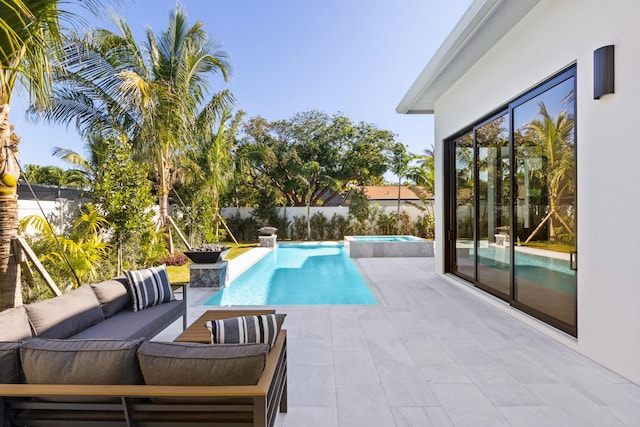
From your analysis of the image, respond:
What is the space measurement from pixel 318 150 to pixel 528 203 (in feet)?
50.2

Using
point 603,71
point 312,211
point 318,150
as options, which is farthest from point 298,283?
point 318,150

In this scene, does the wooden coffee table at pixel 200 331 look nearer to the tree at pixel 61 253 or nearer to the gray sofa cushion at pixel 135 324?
the gray sofa cushion at pixel 135 324

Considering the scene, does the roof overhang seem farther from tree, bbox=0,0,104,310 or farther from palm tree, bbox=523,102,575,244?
tree, bbox=0,0,104,310

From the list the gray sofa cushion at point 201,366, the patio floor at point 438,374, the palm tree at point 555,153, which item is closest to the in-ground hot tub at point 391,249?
the patio floor at point 438,374

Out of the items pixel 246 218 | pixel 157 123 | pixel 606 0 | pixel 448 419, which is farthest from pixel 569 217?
pixel 246 218

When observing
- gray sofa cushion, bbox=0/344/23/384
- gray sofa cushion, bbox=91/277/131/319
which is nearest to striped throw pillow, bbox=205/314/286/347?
gray sofa cushion, bbox=0/344/23/384

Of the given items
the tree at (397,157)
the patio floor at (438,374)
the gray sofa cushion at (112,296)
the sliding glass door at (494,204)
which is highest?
the tree at (397,157)

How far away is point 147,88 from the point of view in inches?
315

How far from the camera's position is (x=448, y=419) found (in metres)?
2.48

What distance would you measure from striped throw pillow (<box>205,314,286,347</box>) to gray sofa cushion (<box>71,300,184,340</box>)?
151cm

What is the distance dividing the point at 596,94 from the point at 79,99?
34.2ft

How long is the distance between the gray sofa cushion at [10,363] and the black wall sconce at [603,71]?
5.02m

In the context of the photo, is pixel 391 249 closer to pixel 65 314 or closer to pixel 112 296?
pixel 112 296

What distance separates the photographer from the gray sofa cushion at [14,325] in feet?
7.96
